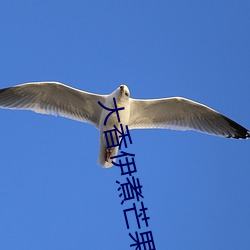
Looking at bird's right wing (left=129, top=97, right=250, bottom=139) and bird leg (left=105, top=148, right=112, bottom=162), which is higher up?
bird's right wing (left=129, top=97, right=250, bottom=139)

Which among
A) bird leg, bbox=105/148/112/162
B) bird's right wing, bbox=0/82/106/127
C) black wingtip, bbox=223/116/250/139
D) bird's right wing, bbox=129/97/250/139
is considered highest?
bird's right wing, bbox=0/82/106/127

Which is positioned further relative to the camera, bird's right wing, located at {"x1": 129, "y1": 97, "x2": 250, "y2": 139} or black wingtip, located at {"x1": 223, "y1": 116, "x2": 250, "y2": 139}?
black wingtip, located at {"x1": 223, "y1": 116, "x2": 250, "y2": 139}

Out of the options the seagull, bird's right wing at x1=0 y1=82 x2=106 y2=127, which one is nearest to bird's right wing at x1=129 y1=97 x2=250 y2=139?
the seagull

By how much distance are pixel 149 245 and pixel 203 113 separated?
2697 millimetres

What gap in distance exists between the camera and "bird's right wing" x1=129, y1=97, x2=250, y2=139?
687cm

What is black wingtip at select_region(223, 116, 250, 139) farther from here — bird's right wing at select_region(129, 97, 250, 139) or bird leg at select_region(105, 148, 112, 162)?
bird leg at select_region(105, 148, 112, 162)

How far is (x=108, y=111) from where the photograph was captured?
6.43 metres

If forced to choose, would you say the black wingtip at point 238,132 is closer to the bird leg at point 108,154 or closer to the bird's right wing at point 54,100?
the bird leg at point 108,154

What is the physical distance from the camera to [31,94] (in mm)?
6812

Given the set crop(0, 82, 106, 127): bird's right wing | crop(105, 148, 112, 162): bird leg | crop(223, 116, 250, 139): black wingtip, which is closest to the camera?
crop(105, 148, 112, 162): bird leg

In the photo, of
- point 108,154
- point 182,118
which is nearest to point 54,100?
point 108,154

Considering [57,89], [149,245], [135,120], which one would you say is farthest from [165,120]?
[149,245]

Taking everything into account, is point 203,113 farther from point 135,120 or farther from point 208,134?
point 135,120

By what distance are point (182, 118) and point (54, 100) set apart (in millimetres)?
1839
